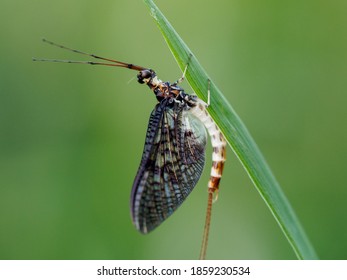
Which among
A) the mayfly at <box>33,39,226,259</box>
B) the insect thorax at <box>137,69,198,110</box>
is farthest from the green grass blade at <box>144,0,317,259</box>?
the insect thorax at <box>137,69,198,110</box>

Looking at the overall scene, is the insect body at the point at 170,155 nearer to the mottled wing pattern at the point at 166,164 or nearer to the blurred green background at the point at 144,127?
the mottled wing pattern at the point at 166,164

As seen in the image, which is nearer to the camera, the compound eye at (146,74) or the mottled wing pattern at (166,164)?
the mottled wing pattern at (166,164)

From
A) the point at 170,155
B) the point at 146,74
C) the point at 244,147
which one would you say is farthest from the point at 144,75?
the point at 244,147

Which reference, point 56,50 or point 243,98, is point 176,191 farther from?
point 56,50

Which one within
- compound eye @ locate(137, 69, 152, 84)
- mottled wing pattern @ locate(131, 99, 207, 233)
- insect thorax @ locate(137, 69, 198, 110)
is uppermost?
compound eye @ locate(137, 69, 152, 84)

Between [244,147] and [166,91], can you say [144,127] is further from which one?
[244,147]

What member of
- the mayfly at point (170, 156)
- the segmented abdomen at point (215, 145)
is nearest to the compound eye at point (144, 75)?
the mayfly at point (170, 156)

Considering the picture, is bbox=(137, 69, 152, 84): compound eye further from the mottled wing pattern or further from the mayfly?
the mottled wing pattern
